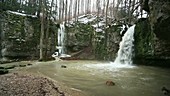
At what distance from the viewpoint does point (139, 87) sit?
9047 mm

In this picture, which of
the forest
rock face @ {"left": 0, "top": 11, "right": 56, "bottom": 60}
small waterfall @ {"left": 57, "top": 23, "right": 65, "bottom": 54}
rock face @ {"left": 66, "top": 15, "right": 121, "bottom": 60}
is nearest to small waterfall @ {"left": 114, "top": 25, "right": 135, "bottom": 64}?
the forest

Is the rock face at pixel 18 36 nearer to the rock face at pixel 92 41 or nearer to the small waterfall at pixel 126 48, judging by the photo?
the rock face at pixel 92 41

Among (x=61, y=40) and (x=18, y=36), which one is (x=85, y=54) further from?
(x=18, y=36)

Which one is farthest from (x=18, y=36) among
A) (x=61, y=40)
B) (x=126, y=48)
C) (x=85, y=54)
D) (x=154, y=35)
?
(x=154, y=35)

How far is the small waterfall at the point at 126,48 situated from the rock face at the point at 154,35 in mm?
679

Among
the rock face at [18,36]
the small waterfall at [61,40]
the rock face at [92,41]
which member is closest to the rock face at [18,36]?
the rock face at [18,36]

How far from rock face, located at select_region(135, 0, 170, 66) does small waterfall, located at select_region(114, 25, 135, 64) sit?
0.68 metres

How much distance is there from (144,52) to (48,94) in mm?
14037

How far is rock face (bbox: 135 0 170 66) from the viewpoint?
13719 mm

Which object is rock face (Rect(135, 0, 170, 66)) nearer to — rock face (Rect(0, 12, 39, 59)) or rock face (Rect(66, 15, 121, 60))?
rock face (Rect(66, 15, 121, 60))

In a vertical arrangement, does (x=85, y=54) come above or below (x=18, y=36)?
below

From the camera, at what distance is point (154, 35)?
54.5 feet

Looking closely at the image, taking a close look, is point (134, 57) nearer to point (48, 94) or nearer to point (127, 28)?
point (127, 28)

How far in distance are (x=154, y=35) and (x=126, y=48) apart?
4906 mm
